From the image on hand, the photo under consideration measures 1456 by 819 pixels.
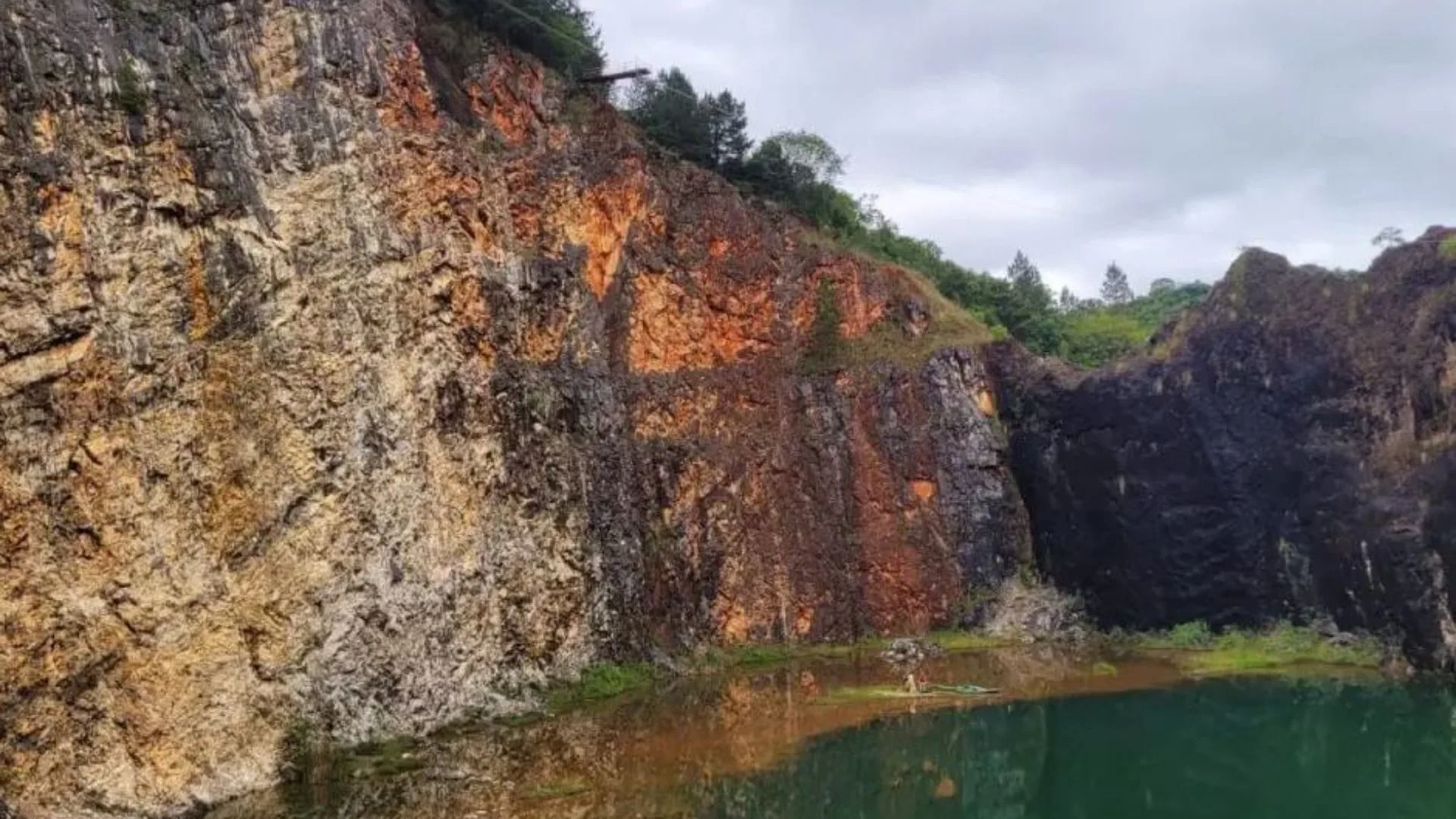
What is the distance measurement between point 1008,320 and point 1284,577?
18451mm

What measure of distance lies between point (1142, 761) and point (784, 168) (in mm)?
23857

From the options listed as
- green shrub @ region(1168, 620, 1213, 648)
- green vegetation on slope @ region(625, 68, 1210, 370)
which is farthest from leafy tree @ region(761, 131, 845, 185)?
green shrub @ region(1168, 620, 1213, 648)

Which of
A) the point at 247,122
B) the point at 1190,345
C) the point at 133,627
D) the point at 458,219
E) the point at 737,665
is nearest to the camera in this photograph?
the point at 133,627

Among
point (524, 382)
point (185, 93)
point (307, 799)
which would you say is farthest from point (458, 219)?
point (307, 799)

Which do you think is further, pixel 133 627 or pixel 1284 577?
pixel 1284 577

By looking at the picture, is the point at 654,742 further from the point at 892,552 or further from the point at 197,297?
the point at 892,552

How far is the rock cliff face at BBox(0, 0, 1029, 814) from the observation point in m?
16.9

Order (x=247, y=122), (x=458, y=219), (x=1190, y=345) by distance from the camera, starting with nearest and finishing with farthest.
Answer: (x=247, y=122) < (x=458, y=219) < (x=1190, y=345)

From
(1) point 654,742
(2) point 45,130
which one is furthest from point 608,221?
(2) point 45,130

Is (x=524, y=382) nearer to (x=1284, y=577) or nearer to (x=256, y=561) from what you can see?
(x=256, y=561)

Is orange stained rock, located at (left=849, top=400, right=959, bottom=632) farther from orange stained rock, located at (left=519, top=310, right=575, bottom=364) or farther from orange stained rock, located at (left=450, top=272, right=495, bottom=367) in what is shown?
orange stained rock, located at (left=450, top=272, right=495, bottom=367)

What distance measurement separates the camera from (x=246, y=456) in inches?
750

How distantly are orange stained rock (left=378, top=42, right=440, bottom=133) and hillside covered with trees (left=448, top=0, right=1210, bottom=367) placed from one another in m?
4.91

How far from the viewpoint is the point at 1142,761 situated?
20953 mm
